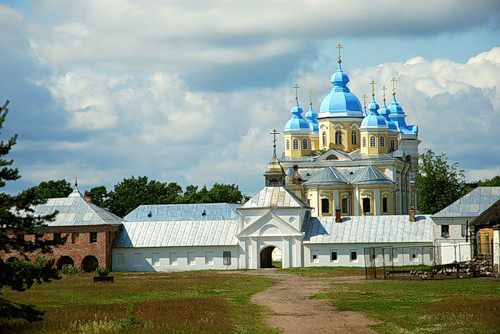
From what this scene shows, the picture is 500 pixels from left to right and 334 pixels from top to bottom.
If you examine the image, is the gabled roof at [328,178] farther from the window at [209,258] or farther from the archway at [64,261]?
the archway at [64,261]

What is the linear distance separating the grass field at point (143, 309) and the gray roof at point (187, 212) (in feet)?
128

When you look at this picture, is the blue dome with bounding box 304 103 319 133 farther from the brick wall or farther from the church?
the brick wall

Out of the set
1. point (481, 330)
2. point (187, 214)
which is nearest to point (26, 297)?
point (481, 330)

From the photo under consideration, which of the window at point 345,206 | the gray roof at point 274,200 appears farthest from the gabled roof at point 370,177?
the gray roof at point 274,200

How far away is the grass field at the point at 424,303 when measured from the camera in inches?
1058

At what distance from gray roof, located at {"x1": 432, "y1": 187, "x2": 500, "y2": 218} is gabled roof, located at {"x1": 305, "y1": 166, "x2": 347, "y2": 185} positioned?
3307cm

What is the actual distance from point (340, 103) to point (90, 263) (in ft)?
149

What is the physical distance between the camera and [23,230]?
82.2 feet

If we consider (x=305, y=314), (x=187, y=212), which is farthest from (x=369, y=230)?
(x=305, y=314)

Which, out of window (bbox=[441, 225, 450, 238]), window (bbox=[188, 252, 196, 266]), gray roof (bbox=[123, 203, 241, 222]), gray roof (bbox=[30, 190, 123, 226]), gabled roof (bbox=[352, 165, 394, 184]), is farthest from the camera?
gabled roof (bbox=[352, 165, 394, 184])

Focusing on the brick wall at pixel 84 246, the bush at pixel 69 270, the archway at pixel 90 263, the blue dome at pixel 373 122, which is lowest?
the bush at pixel 69 270

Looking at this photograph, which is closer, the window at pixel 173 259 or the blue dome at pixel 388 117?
the window at pixel 173 259

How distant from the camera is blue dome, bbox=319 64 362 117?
11600 cm

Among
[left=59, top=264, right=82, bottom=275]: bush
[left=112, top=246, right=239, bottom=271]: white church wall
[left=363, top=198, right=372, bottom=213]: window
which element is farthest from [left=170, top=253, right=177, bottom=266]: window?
[left=363, top=198, right=372, bottom=213]: window
